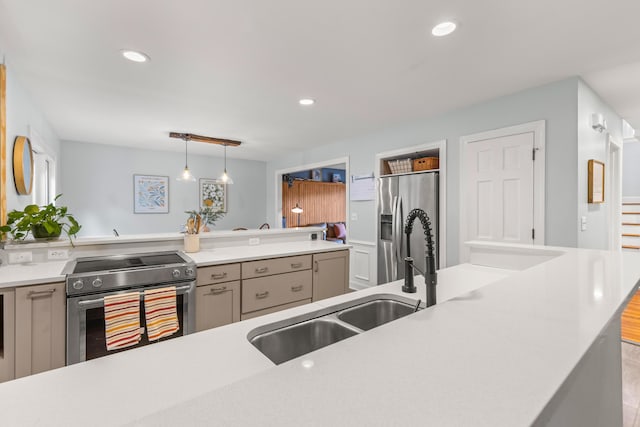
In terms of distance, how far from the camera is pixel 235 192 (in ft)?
22.1

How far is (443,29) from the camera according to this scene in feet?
6.23

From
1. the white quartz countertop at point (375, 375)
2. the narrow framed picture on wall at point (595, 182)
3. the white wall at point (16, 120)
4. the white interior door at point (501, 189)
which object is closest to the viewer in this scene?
the white quartz countertop at point (375, 375)

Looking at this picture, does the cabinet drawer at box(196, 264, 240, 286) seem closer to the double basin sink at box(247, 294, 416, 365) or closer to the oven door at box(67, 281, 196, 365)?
the oven door at box(67, 281, 196, 365)

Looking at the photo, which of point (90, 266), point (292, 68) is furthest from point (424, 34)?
point (90, 266)

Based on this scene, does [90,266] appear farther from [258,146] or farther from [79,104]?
[258,146]

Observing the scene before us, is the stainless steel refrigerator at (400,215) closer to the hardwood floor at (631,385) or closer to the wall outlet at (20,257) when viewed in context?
Result: the hardwood floor at (631,385)

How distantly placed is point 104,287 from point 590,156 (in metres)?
4.04

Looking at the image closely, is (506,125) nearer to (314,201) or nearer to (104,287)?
(104,287)

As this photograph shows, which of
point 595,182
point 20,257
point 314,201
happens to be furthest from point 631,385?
point 314,201

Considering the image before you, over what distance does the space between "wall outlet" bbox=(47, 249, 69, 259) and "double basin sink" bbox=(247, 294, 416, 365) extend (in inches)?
77.9

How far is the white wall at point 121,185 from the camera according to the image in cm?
506

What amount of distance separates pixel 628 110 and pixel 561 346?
4.53m

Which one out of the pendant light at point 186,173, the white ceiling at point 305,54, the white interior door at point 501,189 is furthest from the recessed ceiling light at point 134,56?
the white interior door at point 501,189

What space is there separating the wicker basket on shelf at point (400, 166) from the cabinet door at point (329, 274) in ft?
5.03
